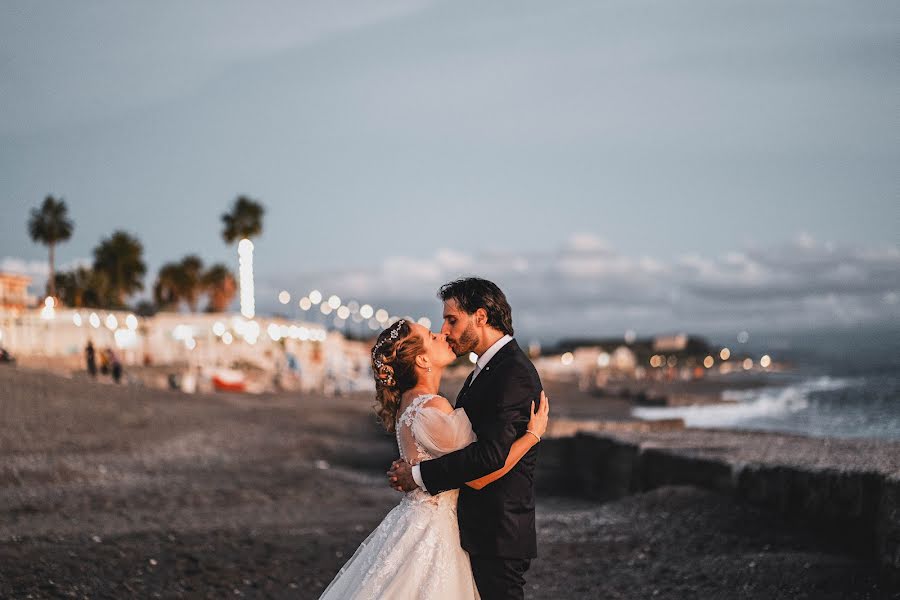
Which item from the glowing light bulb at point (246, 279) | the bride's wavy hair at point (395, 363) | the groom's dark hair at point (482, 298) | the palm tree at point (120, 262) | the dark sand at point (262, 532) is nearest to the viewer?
the groom's dark hair at point (482, 298)

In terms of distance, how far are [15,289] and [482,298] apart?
87296 mm

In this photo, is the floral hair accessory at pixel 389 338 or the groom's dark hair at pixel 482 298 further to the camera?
the floral hair accessory at pixel 389 338

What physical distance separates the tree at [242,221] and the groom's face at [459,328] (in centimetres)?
6900

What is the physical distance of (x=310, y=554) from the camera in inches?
320

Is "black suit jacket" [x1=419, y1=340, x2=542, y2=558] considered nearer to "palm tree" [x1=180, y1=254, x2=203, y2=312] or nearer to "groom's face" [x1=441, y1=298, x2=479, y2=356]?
"groom's face" [x1=441, y1=298, x2=479, y2=356]

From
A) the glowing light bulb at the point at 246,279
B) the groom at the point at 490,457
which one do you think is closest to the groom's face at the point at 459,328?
the groom at the point at 490,457

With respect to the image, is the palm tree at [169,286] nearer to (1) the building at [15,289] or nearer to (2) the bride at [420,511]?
(1) the building at [15,289]

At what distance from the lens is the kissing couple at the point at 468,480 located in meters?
3.52

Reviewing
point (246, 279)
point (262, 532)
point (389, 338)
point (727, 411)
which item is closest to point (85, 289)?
point (246, 279)

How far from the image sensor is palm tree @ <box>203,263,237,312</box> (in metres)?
87.6

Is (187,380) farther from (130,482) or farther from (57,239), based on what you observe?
(57,239)

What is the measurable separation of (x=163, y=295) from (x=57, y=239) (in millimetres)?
16934

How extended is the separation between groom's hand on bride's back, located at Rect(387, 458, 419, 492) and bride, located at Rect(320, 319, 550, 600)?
0.05m

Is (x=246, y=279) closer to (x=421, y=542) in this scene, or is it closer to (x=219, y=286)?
(x=219, y=286)
